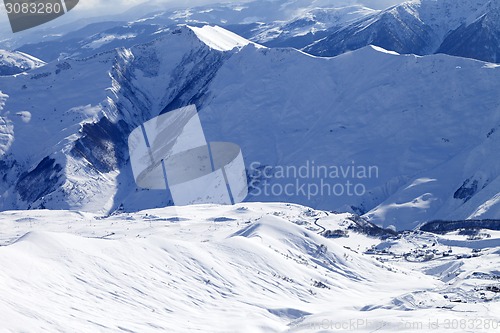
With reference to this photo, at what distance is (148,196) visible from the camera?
198750 millimetres

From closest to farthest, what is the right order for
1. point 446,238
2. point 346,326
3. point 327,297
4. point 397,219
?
point 346,326 → point 327,297 → point 446,238 → point 397,219

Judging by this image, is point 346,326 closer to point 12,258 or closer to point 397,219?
point 12,258

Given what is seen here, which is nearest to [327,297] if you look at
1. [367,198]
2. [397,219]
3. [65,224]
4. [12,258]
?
[12,258]

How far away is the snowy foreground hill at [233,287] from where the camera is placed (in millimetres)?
50625

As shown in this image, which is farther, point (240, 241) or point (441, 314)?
point (240, 241)

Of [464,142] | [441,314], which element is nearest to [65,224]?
[441,314]

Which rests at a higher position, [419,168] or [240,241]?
[240,241]

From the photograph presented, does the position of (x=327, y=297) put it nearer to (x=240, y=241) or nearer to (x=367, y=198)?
(x=240, y=241)

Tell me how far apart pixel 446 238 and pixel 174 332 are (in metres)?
75.7

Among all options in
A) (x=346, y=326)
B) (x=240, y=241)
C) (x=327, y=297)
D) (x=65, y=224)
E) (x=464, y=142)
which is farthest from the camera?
(x=464, y=142)

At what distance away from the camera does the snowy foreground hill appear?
166ft

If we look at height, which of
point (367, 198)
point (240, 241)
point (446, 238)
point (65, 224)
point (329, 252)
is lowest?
point (367, 198)

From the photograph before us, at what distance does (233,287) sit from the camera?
65188mm

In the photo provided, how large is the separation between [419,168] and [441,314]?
454 ft
